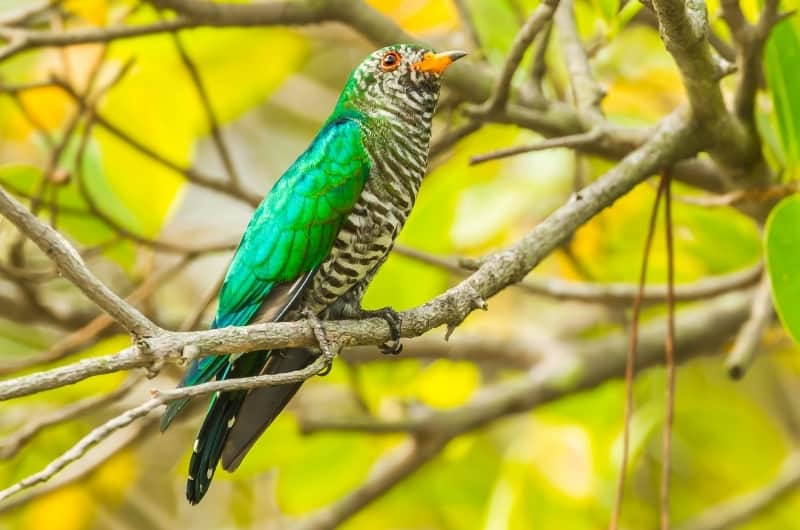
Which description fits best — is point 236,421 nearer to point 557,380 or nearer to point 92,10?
point 557,380

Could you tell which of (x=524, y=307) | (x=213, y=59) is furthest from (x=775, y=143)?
(x=524, y=307)

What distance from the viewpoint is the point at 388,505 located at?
15.9 feet

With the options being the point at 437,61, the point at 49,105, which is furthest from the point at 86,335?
the point at 49,105

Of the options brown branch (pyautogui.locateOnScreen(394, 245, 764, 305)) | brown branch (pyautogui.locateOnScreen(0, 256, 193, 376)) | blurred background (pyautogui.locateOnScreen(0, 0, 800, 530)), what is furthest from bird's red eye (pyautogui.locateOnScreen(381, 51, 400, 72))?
brown branch (pyautogui.locateOnScreen(0, 256, 193, 376))

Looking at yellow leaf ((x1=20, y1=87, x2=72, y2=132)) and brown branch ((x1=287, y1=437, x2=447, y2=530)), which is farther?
yellow leaf ((x1=20, y1=87, x2=72, y2=132))

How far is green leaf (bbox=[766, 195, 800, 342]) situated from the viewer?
2564mm

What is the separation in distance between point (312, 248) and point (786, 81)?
130cm

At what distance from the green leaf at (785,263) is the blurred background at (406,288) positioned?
56 cm

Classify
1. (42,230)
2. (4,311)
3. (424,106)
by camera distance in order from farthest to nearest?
(4,311)
(424,106)
(42,230)

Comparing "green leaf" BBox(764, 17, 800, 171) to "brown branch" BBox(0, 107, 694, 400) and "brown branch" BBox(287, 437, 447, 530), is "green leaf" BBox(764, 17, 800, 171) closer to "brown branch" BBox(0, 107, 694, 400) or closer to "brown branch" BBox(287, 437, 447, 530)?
"brown branch" BBox(0, 107, 694, 400)

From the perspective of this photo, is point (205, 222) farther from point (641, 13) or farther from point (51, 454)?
point (641, 13)

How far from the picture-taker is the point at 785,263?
258 cm

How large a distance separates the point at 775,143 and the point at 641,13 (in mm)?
876

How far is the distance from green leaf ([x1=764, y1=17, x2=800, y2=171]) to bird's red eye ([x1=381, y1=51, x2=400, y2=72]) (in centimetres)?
99
